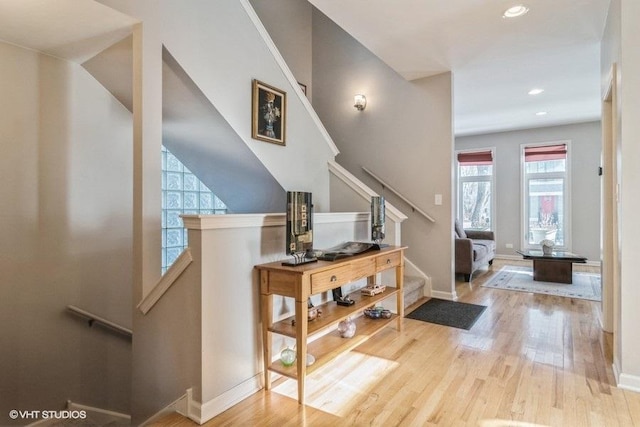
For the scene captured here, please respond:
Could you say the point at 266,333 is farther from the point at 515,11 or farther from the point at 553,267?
the point at 553,267

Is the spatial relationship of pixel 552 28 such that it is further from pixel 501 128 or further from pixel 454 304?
pixel 501 128

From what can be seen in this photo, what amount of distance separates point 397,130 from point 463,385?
2.98 m

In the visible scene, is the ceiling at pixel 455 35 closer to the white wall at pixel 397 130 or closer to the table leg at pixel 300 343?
the white wall at pixel 397 130

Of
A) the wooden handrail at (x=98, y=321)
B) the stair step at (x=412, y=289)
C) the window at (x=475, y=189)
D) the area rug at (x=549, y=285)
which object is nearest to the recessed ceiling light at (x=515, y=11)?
the stair step at (x=412, y=289)

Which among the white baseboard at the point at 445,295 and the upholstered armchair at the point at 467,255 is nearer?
the white baseboard at the point at 445,295

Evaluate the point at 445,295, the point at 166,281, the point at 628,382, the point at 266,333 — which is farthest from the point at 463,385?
the point at 445,295

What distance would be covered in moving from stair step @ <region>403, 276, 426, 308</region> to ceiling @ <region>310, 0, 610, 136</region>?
234cm

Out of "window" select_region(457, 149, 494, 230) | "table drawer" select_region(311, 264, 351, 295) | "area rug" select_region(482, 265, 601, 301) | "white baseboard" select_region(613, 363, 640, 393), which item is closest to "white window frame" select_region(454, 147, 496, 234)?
"window" select_region(457, 149, 494, 230)

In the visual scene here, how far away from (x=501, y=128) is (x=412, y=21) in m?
4.68

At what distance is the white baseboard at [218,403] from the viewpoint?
1785 millimetres

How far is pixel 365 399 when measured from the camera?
1938 mm

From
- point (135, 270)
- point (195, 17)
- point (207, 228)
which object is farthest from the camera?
point (195, 17)

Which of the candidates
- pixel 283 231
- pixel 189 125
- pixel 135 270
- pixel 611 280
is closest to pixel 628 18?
pixel 611 280

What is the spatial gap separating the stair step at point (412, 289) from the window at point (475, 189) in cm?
384
